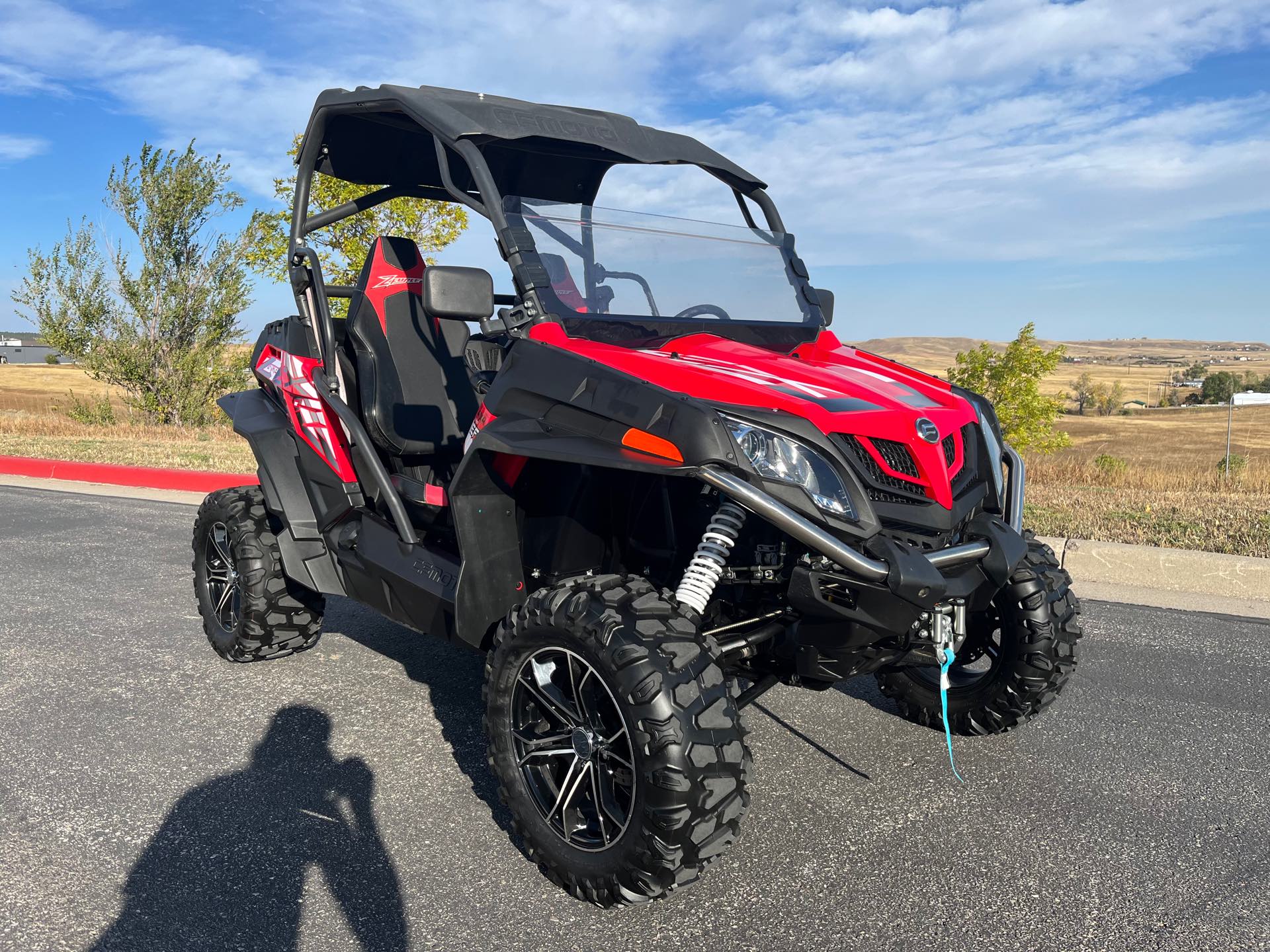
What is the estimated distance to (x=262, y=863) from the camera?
115 inches

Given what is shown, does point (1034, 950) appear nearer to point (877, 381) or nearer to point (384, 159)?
point (877, 381)

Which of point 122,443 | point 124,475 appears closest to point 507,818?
point 124,475

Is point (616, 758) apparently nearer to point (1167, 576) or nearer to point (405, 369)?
point (405, 369)

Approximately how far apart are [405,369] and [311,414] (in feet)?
1.43

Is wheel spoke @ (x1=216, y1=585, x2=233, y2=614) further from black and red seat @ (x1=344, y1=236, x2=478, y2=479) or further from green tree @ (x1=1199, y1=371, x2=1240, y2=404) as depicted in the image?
green tree @ (x1=1199, y1=371, x2=1240, y2=404)

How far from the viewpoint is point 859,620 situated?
2.70 meters

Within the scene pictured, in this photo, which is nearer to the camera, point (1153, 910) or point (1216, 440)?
point (1153, 910)

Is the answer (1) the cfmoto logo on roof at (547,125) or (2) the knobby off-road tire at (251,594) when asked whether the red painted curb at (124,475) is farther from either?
(1) the cfmoto logo on roof at (547,125)

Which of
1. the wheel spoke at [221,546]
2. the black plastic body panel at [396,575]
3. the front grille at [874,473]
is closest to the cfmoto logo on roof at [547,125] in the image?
the black plastic body panel at [396,575]

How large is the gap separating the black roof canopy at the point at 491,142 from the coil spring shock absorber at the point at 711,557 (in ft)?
5.26

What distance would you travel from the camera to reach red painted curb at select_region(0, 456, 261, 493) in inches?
390

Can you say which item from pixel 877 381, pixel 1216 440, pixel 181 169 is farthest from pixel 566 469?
pixel 1216 440

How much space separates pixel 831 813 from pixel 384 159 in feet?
11.4

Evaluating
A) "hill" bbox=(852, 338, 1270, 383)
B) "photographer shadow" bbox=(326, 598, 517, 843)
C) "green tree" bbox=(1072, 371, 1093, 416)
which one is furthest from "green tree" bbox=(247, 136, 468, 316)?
"hill" bbox=(852, 338, 1270, 383)
